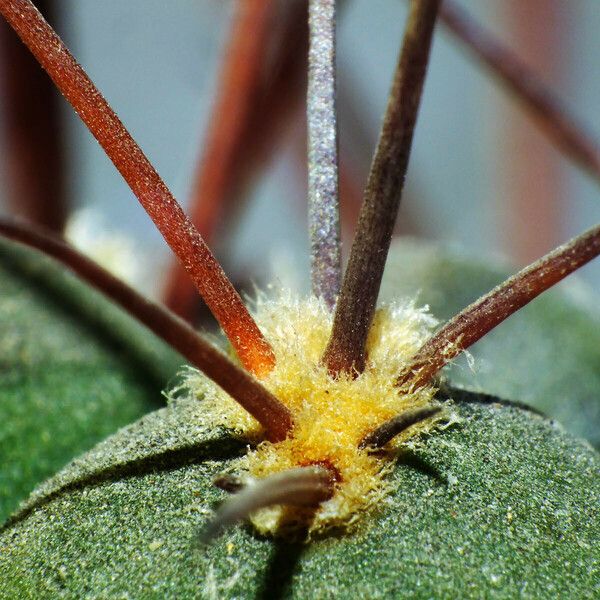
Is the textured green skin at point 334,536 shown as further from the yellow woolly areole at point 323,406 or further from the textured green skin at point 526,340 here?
the textured green skin at point 526,340

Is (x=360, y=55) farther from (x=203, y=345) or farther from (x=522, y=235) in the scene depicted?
(x=203, y=345)

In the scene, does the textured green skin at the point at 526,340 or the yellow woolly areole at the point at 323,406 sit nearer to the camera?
the yellow woolly areole at the point at 323,406

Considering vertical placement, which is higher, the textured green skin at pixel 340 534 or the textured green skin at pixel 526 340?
the textured green skin at pixel 526 340

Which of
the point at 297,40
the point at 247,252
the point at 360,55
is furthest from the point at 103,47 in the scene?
the point at 297,40

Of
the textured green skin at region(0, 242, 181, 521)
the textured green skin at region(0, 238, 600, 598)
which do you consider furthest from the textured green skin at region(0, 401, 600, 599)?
the textured green skin at region(0, 242, 181, 521)

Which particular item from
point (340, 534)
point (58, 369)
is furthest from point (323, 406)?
point (58, 369)

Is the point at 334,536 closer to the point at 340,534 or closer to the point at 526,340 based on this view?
the point at 340,534

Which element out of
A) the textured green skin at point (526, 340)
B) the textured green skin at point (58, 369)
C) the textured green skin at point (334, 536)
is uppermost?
the textured green skin at point (526, 340)

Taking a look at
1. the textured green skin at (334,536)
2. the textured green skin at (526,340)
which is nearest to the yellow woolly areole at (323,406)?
the textured green skin at (334,536)
